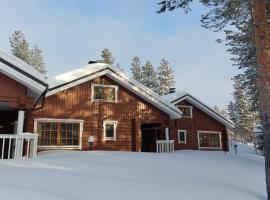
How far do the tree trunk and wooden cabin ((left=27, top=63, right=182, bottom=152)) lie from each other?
12394 millimetres

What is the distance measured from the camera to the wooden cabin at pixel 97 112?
1975cm

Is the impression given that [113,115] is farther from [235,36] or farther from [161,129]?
[235,36]

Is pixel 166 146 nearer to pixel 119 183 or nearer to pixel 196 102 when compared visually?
pixel 196 102

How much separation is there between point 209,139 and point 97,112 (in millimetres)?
12884

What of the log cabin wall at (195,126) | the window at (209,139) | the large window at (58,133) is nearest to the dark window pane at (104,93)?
the large window at (58,133)

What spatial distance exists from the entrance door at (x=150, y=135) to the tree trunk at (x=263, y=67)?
1474 cm

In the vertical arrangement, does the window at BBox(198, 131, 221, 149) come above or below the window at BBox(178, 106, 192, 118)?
below

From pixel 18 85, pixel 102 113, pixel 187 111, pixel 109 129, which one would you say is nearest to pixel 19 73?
pixel 18 85

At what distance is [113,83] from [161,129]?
5.45 m

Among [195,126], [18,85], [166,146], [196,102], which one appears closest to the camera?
[18,85]

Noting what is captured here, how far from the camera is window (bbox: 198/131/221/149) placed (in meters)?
29.1

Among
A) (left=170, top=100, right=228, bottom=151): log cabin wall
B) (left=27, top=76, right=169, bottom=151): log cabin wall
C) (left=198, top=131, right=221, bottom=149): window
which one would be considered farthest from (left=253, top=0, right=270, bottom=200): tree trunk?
(left=198, top=131, right=221, bottom=149): window

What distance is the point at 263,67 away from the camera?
9781 mm

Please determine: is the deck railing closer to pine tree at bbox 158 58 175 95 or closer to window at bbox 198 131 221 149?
window at bbox 198 131 221 149
